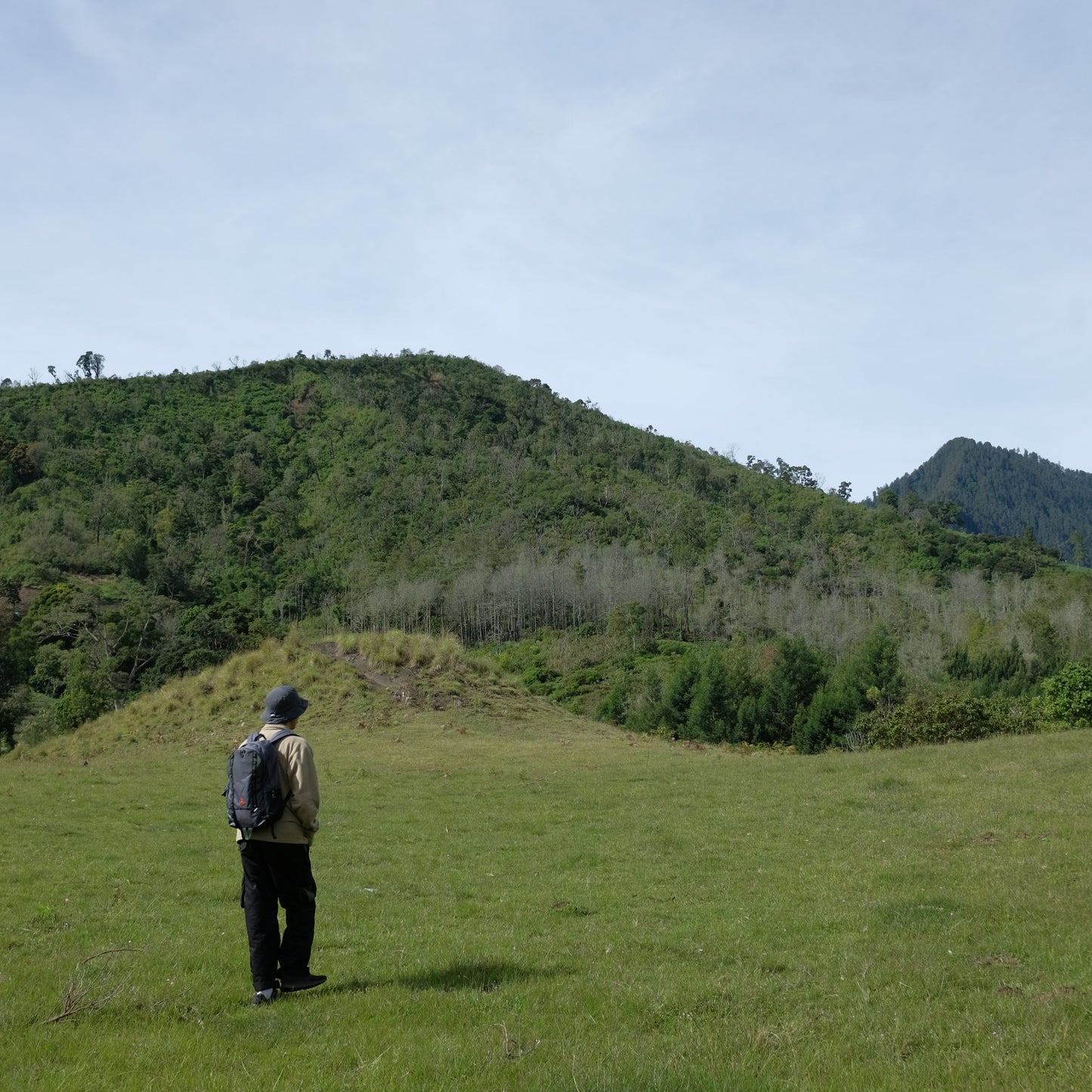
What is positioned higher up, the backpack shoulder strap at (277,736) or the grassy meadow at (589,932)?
the backpack shoulder strap at (277,736)

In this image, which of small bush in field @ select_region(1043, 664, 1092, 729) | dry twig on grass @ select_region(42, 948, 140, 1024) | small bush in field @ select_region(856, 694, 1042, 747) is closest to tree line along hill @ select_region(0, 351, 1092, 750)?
small bush in field @ select_region(856, 694, 1042, 747)

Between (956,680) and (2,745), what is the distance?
3086 inches

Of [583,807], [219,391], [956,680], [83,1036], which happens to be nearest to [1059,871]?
[583,807]

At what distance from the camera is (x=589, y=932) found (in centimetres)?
970

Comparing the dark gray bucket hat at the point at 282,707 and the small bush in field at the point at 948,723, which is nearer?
the dark gray bucket hat at the point at 282,707

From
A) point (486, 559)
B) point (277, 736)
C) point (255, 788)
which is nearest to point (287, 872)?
point (255, 788)

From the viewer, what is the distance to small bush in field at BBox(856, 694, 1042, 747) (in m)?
33.0

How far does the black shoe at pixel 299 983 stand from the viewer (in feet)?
23.4

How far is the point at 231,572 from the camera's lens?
113 meters

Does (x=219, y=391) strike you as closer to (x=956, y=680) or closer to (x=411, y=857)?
(x=956, y=680)

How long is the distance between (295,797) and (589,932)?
4055 millimetres

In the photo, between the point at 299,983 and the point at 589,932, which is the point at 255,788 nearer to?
the point at 299,983

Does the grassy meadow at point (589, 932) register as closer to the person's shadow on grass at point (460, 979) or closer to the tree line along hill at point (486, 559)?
the person's shadow on grass at point (460, 979)

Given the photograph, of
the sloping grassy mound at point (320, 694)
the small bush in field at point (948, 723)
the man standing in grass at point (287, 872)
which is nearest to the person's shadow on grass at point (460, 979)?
the man standing in grass at point (287, 872)
